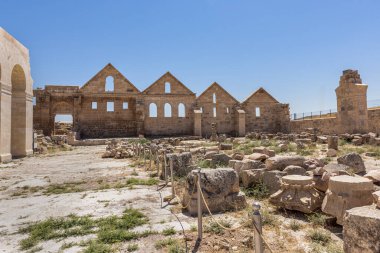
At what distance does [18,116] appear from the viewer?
16.3 metres

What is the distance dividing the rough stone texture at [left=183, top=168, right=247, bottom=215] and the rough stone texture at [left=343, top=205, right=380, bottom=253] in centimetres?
247

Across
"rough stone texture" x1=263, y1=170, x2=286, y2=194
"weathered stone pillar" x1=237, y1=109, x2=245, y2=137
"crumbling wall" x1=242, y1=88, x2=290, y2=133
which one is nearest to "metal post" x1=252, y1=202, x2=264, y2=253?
"rough stone texture" x1=263, y1=170, x2=286, y2=194

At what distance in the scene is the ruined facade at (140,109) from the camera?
26312 mm

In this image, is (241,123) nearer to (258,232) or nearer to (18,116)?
(18,116)

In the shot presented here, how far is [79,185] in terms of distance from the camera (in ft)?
25.7

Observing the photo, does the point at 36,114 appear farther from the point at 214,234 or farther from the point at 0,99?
the point at 214,234

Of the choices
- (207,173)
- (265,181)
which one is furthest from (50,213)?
(265,181)

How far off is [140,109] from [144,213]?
2193cm

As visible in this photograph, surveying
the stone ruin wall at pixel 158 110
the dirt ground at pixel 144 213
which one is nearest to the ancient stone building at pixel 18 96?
the dirt ground at pixel 144 213

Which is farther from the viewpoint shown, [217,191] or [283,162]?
[283,162]

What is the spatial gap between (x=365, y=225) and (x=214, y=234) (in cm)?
209

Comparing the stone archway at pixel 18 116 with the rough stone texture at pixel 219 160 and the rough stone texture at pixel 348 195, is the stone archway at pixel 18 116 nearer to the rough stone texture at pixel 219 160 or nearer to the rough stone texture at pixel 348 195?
the rough stone texture at pixel 219 160

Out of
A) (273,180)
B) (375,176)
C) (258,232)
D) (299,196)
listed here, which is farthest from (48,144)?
(258,232)

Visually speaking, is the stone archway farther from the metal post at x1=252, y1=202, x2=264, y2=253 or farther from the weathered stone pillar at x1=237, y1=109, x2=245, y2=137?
the weathered stone pillar at x1=237, y1=109, x2=245, y2=137
